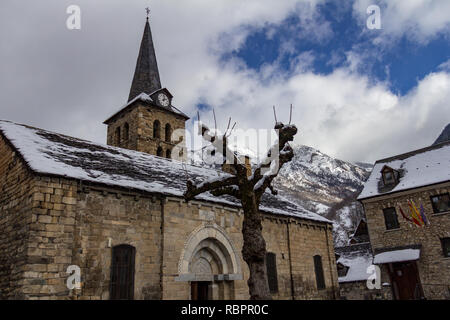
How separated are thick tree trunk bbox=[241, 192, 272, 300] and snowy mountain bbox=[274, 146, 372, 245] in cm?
3491

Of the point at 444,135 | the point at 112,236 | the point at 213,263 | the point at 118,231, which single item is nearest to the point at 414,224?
the point at 213,263

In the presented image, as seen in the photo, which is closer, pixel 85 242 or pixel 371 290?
pixel 85 242

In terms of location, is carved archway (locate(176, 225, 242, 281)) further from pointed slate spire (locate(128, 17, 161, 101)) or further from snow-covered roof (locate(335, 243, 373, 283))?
pointed slate spire (locate(128, 17, 161, 101))

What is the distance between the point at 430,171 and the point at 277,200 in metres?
12.0

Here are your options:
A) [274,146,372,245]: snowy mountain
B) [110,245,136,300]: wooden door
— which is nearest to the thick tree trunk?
[110,245,136,300]: wooden door

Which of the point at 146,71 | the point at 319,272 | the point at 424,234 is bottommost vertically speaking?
the point at 319,272

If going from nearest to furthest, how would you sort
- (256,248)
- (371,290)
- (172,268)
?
(256,248)
(172,268)
(371,290)

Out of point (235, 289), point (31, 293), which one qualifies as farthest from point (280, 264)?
point (31, 293)

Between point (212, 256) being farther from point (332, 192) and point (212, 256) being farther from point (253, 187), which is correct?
point (332, 192)

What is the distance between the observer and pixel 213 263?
1523 centimetres

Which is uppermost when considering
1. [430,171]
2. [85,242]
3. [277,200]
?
[430,171]

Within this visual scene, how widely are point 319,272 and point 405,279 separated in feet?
27.0
